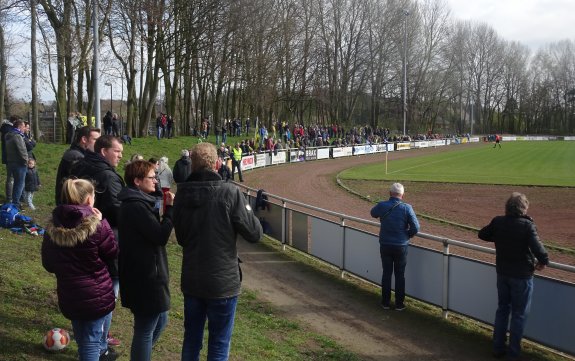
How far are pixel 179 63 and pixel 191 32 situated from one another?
7.32 feet

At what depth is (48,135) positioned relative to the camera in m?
34.4

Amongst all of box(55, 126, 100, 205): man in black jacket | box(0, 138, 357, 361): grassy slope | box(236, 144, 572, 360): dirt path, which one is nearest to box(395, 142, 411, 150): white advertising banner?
box(236, 144, 572, 360): dirt path

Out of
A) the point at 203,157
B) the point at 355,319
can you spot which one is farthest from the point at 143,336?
the point at 355,319

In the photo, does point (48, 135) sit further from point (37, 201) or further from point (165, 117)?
point (37, 201)

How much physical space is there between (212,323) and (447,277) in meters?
4.41

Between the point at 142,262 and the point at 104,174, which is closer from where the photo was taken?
the point at 142,262

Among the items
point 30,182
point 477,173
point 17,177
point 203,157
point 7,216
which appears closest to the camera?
point 203,157

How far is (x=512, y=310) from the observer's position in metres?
6.41

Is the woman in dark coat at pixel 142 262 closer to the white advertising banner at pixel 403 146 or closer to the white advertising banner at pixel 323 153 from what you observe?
the white advertising banner at pixel 323 153

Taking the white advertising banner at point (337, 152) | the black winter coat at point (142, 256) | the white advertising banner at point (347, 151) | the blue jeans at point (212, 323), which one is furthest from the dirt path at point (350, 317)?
the white advertising banner at point (347, 151)

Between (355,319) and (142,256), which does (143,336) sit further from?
(355,319)

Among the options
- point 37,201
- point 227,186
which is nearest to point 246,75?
point 37,201

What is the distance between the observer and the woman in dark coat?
13.9 ft

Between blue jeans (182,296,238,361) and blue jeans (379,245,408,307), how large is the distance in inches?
168
